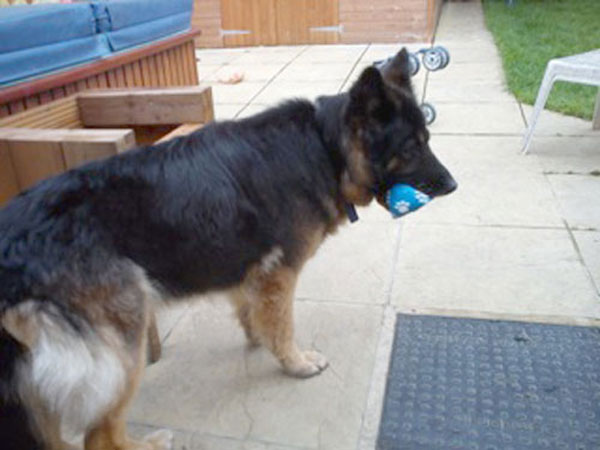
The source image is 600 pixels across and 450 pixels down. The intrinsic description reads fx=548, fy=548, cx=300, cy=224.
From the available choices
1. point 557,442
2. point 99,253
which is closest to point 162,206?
point 99,253

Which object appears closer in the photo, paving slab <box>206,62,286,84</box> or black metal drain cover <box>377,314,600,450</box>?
black metal drain cover <box>377,314,600,450</box>

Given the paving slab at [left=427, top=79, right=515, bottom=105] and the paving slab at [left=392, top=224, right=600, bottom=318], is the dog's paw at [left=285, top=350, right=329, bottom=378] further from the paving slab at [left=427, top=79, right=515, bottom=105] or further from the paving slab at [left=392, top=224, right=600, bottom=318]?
the paving slab at [left=427, top=79, right=515, bottom=105]

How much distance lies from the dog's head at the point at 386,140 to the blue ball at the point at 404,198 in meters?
0.03

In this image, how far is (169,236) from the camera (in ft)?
7.21

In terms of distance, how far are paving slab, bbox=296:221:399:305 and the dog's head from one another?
86cm

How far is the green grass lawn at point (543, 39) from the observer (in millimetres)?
6879

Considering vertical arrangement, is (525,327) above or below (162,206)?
below

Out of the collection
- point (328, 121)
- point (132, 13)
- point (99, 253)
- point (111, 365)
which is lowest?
point (111, 365)

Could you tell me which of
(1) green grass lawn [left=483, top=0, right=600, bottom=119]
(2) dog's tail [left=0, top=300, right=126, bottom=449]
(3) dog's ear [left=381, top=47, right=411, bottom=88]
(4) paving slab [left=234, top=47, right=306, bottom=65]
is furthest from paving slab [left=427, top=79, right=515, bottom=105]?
(2) dog's tail [left=0, top=300, right=126, bottom=449]

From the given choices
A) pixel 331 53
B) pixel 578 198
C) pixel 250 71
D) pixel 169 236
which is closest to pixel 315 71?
pixel 250 71

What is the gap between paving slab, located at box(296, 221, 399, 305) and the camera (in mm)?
3533

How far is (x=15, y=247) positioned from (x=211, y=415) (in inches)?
49.9

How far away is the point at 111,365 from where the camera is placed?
2094 mm

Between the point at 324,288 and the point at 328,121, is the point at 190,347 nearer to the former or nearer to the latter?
the point at 324,288
